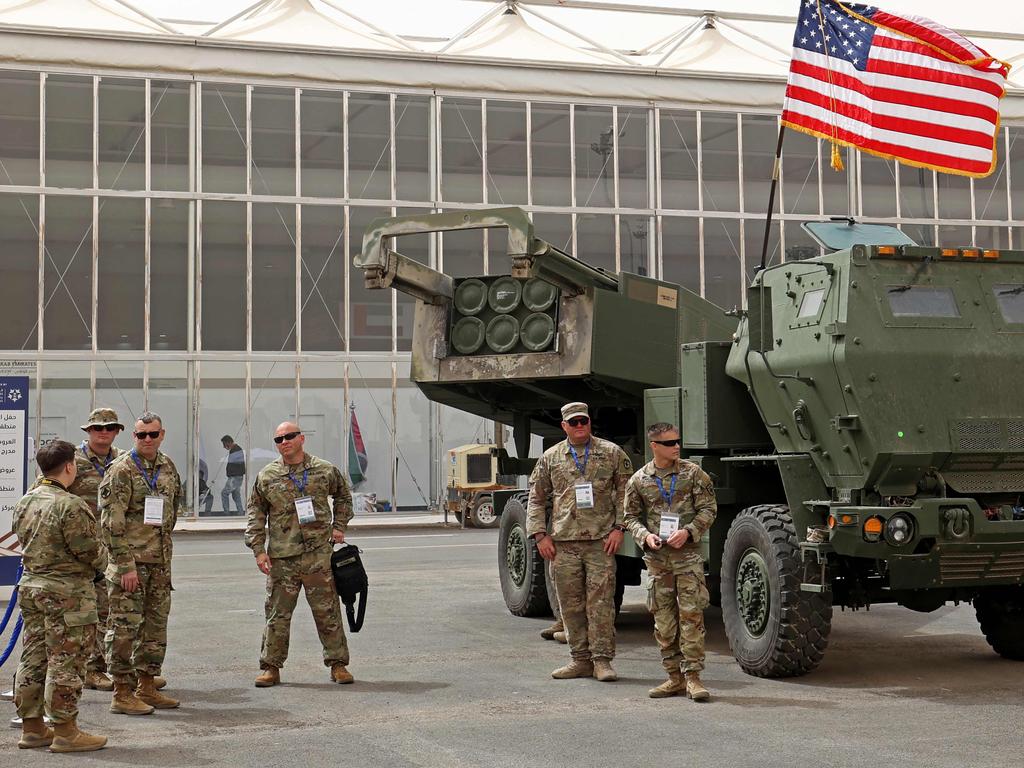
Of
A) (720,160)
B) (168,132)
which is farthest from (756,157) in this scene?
(168,132)

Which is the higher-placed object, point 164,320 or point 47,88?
point 47,88

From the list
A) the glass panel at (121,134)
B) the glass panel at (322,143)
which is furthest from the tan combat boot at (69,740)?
the glass panel at (322,143)

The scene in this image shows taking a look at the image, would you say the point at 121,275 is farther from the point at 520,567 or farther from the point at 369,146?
the point at 520,567

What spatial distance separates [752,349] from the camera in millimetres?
10055

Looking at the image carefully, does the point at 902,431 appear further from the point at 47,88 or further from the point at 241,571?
the point at 47,88

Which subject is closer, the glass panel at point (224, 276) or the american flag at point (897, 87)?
the american flag at point (897, 87)

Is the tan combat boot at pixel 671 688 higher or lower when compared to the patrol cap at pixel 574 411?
lower

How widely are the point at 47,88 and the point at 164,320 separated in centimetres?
604

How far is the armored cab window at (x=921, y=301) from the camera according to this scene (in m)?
9.24

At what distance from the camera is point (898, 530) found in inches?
340

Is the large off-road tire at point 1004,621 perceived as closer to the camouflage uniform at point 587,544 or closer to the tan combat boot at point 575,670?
the camouflage uniform at point 587,544

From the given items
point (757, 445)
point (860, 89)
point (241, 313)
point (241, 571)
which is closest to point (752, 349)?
point (757, 445)

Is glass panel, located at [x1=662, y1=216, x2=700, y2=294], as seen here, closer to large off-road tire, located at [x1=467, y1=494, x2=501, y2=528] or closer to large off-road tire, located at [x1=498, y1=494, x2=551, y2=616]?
large off-road tire, located at [x1=467, y1=494, x2=501, y2=528]

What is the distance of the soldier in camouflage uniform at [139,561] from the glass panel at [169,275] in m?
23.1
